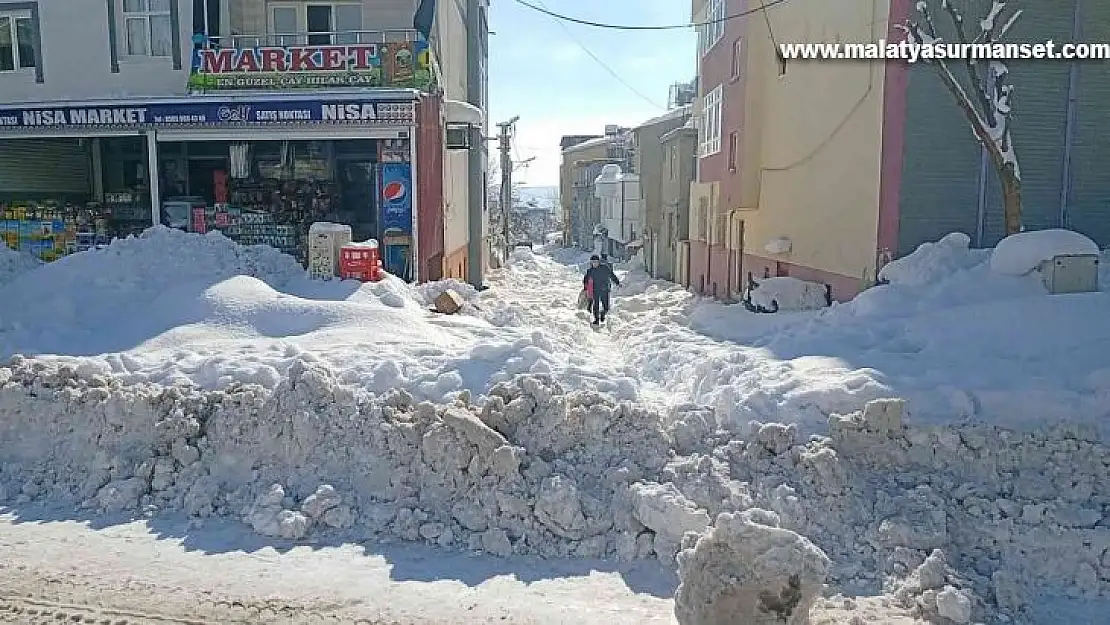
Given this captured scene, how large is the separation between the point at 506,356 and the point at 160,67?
12030 millimetres

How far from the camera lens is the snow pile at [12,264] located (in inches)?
477

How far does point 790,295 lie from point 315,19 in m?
11.1

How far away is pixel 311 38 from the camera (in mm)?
16844

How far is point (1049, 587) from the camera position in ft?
17.8

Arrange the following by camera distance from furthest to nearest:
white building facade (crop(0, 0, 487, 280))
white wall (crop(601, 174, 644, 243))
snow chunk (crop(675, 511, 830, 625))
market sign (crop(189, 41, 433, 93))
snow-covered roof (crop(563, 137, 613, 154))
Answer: snow-covered roof (crop(563, 137, 613, 154)), white wall (crop(601, 174, 644, 243)), market sign (crop(189, 41, 433, 93)), white building facade (crop(0, 0, 487, 280)), snow chunk (crop(675, 511, 830, 625))

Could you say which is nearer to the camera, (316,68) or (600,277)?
(316,68)

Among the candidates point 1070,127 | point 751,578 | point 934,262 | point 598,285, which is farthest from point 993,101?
point 751,578

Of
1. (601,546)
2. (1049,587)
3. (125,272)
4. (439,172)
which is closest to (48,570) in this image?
(601,546)

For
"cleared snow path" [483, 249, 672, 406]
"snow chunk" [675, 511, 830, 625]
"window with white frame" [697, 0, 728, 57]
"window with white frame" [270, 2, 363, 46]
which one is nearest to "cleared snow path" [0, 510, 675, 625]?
"snow chunk" [675, 511, 830, 625]

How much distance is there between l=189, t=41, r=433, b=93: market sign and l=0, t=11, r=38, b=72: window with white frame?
17.1 ft

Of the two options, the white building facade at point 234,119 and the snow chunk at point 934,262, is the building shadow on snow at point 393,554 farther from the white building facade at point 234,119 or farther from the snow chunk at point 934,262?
the white building facade at point 234,119

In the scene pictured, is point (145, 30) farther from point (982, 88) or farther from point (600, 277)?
point (982, 88)

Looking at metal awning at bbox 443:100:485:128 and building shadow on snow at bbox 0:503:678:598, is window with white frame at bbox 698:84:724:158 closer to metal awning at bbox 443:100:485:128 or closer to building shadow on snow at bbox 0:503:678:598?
metal awning at bbox 443:100:485:128

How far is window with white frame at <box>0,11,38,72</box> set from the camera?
16.6m
